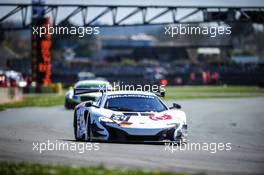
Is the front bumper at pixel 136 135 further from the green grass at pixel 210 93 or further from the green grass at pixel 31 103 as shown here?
the green grass at pixel 210 93

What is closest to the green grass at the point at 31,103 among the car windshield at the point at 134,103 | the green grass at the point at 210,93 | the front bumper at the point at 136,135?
the green grass at the point at 210,93

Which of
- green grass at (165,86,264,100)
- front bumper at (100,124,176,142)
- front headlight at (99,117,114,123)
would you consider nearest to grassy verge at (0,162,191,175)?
front bumper at (100,124,176,142)

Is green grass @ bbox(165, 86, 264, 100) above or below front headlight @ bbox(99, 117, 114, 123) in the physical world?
below

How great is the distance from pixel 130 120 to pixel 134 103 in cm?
120

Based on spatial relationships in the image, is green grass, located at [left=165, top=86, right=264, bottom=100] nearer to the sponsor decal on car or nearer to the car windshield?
the car windshield

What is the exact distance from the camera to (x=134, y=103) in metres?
15.9

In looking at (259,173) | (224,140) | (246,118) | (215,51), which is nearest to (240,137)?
(224,140)

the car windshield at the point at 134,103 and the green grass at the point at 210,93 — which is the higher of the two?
the car windshield at the point at 134,103

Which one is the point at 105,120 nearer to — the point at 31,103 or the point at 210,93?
the point at 31,103

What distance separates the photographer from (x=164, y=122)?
587 inches

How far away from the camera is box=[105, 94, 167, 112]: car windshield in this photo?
15.7m

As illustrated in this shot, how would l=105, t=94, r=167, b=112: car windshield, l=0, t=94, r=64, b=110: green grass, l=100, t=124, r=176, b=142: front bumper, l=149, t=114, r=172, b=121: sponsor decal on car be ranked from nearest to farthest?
l=100, t=124, r=176, b=142: front bumper → l=149, t=114, r=172, b=121: sponsor decal on car → l=105, t=94, r=167, b=112: car windshield → l=0, t=94, r=64, b=110: green grass

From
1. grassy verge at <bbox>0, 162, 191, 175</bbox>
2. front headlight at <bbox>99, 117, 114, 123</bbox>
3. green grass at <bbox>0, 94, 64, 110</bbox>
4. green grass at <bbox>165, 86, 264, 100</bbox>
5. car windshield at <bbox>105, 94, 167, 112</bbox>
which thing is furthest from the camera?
green grass at <bbox>165, 86, 264, 100</bbox>

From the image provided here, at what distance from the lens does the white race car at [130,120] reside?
47.9 ft
